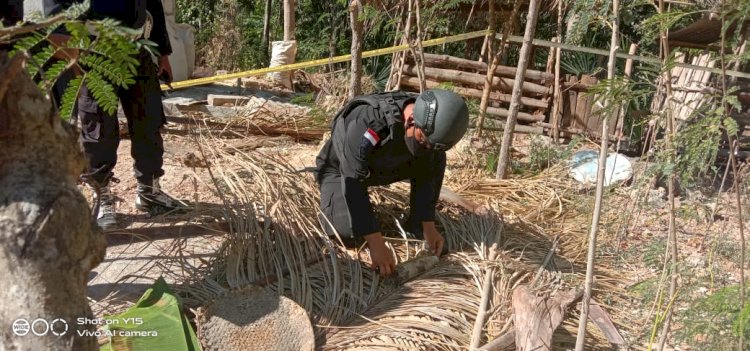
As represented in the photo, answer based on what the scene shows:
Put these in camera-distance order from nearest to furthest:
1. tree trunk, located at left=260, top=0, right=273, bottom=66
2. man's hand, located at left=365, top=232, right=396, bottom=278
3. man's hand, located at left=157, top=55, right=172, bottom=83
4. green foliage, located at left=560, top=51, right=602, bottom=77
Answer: man's hand, located at left=365, top=232, right=396, bottom=278, man's hand, located at left=157, top=55, right=172, bottom=83, green foliage, located at left=560, top=51, right=602, bottom=77, tree trunk, located at left=260, top=0, right=273, bottom=66

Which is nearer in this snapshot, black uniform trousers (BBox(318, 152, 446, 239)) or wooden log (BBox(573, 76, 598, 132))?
black uniform trousers (BBox(318, 152, 446, 239))

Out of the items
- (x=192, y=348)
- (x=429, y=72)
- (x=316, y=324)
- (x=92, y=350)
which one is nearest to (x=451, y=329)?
(x=316, y=324)

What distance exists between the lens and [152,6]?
3.85 meters

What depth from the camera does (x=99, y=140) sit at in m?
3.73

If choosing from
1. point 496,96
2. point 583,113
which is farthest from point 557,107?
point 496,96

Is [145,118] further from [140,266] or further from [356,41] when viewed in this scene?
[356,41]

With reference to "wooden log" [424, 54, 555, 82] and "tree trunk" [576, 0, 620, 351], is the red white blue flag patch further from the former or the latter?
"wooden log" [424, 54, 555, 82]

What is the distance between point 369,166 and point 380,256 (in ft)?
1.54

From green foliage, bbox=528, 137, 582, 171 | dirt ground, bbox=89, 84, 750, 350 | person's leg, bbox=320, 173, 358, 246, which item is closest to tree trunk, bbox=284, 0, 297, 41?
dirt ground, bbox=89, 84, 750, 350

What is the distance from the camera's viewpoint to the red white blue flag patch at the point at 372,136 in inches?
128

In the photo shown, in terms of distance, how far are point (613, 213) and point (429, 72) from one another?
4.01 metres

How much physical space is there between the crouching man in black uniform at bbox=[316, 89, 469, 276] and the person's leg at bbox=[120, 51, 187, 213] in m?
0.83

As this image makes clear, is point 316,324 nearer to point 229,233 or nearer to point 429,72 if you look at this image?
point 229,233

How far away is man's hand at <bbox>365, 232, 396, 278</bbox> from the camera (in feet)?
10.6
